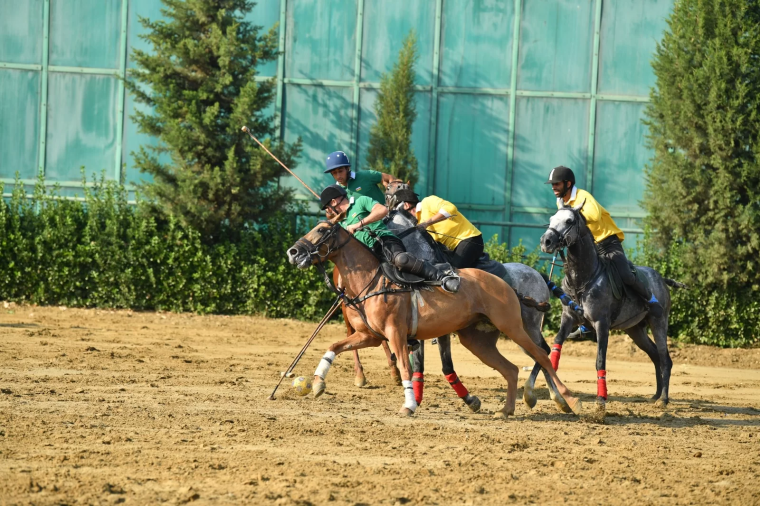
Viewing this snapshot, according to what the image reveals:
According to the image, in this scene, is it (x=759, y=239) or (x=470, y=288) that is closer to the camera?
(x=470, y=288)

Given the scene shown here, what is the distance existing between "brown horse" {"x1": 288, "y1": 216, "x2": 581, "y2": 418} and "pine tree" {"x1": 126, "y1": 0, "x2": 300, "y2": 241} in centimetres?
779

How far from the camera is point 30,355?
13172mm

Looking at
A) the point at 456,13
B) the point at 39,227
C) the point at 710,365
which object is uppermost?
the point at 456,13

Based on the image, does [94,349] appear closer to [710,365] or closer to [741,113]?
[710,365]

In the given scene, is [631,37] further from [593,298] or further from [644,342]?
[593,298]

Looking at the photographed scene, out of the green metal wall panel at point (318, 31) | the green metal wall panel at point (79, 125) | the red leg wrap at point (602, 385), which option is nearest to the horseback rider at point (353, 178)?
the red leg wrap at point (602, 385)

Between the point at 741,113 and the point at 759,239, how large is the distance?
2.36m

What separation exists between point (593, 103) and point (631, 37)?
1.63 metres

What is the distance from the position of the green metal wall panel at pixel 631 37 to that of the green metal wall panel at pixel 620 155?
679 millimetres

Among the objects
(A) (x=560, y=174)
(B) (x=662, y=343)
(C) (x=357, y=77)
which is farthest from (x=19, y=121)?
(B) (x=662, y=343)

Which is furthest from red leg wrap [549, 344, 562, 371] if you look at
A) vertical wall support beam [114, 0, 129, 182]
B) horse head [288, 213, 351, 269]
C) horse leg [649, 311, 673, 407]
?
vertical wall support beam [114, 0, 129, 182]

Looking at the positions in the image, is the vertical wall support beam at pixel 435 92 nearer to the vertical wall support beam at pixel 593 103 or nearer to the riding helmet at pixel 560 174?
the vertical wall support beam at pixel 593 103

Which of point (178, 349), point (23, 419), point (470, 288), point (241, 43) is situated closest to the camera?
point (23, 419)

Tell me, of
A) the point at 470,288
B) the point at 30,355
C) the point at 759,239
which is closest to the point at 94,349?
the point at 30,355
